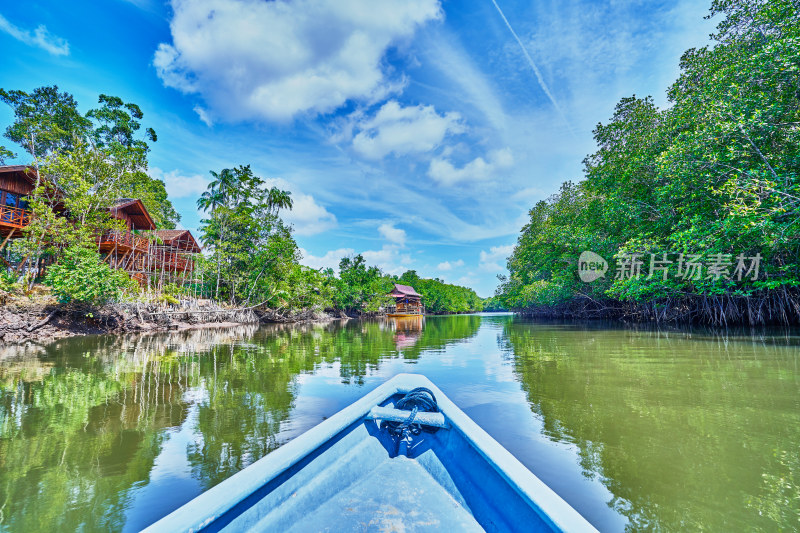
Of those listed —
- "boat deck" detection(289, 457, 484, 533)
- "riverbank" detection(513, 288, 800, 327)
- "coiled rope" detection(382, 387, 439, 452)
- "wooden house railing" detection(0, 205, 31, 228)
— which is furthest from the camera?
"wooden house railing" detection(0, 205, 31, 228)

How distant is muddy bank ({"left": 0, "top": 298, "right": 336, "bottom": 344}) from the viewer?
33.7 feet

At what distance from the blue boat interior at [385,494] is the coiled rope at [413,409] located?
0.12m

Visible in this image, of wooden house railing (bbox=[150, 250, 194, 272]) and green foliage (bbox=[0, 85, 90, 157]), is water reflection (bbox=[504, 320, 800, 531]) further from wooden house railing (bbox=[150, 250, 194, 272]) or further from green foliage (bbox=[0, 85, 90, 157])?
green foliage (bbox=[0, 85, 90, 157])

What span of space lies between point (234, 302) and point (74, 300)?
30.4 feet

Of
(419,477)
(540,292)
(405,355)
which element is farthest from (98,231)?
(540,292)

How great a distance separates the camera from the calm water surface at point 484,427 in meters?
1.98

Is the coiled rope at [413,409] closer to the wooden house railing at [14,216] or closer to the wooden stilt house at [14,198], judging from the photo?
the wooden house railing at [14,216]

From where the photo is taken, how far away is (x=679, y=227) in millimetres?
10805

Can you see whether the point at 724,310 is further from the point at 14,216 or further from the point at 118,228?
the point at 14,216

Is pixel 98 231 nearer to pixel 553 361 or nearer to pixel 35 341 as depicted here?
pixel 35 341

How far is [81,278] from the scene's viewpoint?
1071 cm

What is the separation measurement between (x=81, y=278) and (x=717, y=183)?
2027 centimetres

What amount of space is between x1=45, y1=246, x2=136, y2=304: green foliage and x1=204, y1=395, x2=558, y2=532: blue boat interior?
13.5 meters

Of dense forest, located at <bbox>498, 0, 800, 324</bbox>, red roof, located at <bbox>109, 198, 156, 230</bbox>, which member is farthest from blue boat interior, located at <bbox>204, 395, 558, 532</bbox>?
red roof, located at <bbox>109, 198, 156, 230</bbox>
